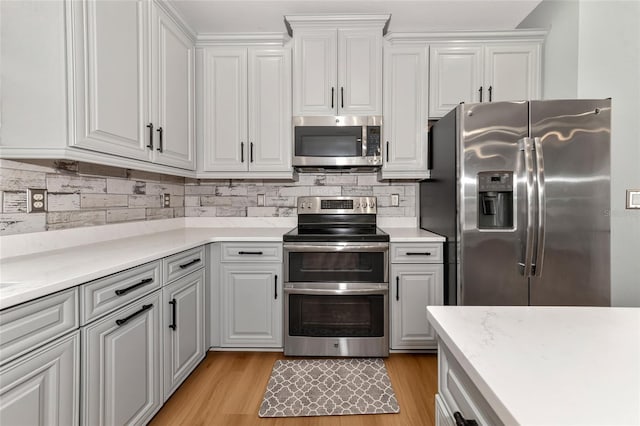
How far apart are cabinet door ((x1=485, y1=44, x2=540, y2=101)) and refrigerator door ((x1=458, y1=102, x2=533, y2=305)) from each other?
77 cm

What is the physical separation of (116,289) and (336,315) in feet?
4.79

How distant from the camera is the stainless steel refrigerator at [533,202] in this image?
6.48 ft

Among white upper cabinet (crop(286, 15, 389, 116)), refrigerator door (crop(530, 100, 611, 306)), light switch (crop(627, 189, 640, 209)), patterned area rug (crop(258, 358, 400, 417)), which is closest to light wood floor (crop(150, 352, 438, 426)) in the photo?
patterned area rug (crop(258, 358, 400, 417))

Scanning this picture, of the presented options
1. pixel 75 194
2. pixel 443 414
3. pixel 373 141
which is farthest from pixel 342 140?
pixel 443 414

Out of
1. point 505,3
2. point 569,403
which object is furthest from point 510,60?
point 569,403

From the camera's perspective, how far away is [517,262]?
6.64ft

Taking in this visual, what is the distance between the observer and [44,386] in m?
1.03

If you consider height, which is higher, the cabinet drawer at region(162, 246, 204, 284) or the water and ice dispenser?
the water and ice dispenser

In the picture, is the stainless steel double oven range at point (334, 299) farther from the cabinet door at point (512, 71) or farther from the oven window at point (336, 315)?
the cabinet door at point (512, 71)

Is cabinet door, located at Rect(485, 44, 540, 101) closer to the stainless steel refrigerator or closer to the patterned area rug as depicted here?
the stainless steel refrigerator

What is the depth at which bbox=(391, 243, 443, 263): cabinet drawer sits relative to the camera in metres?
2.36

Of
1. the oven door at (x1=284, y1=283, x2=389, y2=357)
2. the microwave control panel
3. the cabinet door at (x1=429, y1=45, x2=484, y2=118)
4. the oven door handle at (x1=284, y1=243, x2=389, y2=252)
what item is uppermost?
the cabinet door at (x1=429, y1=45, x2=484, y2=118)

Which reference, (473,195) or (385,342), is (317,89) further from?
(385,342)

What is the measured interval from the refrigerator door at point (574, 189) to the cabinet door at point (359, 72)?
1.14 metres
